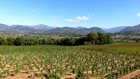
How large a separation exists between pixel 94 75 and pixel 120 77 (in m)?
2.77

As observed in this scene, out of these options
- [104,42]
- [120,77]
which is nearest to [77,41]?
[104,42]

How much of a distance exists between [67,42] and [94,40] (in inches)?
494

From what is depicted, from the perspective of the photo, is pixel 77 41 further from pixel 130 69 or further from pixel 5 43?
pixel 130 69

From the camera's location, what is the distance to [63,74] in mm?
22656

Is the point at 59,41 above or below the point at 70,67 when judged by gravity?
below

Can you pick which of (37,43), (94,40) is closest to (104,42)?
(94,40)

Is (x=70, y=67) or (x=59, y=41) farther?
(x=59, y=41)

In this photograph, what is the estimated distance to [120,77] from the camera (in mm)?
20156

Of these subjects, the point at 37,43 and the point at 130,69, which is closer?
the point at 130,69

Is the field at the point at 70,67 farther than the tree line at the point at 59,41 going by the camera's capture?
No

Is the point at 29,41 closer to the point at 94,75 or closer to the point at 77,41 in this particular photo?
the point at 77,41

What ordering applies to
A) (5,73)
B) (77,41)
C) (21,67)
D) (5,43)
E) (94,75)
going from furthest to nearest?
(77,41) → (5,43) → (21,67) → (5,73) → (94,75)

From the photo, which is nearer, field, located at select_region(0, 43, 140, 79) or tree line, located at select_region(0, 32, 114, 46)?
field, located at select_region(0, 43, 140, 79)

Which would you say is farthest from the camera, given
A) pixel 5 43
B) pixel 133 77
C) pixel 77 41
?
pixel 77 41
